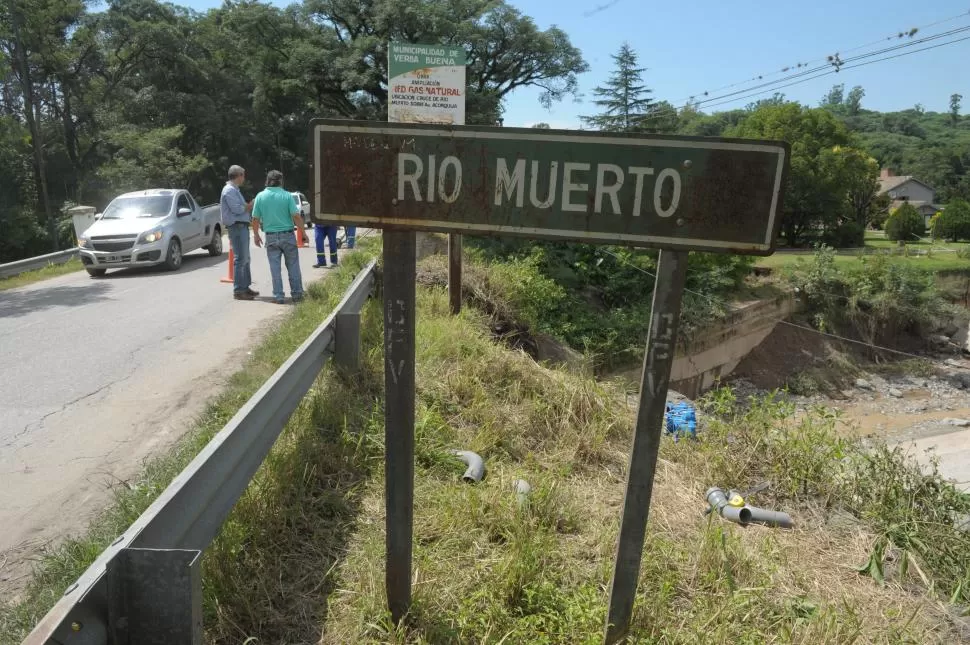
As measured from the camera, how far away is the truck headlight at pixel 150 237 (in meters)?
12.8

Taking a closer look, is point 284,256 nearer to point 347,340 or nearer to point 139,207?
point 347,340

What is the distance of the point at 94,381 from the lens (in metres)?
6.26

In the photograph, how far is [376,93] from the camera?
2869 centimetres

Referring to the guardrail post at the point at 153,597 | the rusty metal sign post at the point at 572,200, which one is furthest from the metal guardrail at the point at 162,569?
the rusty metal sign post at the point at 572,200

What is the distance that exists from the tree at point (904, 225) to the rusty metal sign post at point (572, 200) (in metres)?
45.0

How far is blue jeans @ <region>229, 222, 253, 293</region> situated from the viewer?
993cm

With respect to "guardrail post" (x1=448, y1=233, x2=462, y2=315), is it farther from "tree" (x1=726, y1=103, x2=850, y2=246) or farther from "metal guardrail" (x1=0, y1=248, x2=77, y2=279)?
"tree" (x1=726, y1=103, x2=850, y2=246)

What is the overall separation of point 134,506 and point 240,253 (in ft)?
23.8

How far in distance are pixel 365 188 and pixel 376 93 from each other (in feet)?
93.1

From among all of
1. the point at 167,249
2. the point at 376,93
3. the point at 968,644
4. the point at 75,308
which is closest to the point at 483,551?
the point at 968,644

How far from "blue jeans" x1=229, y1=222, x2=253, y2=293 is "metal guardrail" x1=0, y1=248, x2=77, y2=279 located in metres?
6.88

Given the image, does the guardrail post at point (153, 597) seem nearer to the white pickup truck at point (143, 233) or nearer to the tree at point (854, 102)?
the white pickup truck at point (143, 233)

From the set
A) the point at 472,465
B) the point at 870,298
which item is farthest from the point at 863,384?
the point at 472,465

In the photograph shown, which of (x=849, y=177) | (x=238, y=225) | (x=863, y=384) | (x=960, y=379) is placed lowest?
(x=863, y=384)
